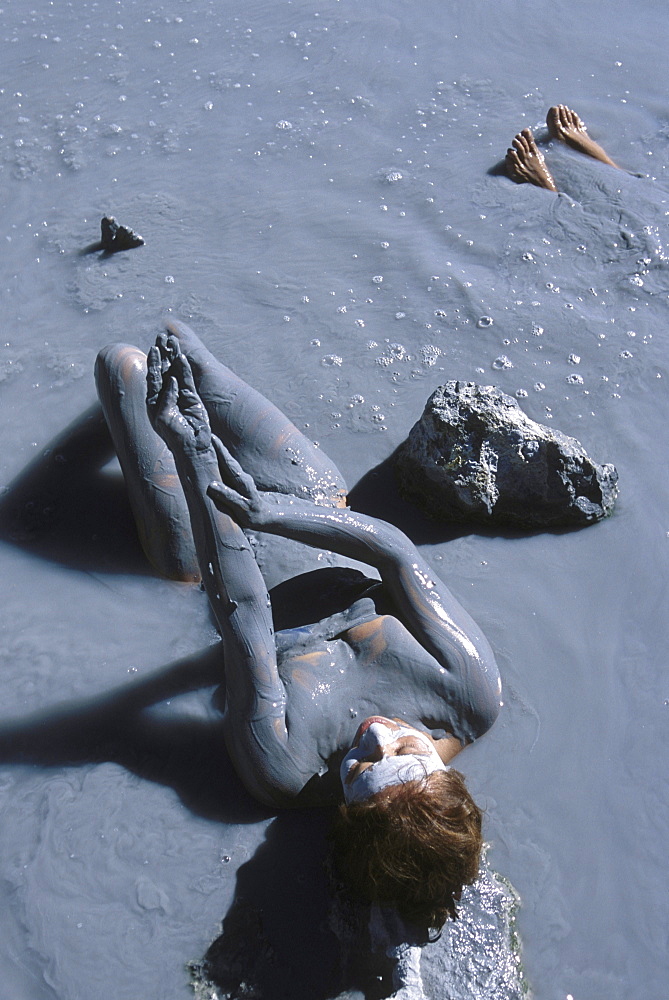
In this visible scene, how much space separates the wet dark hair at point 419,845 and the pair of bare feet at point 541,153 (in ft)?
11.4

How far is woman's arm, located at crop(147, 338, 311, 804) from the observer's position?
2.27 m

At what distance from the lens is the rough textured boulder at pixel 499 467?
10.3ft

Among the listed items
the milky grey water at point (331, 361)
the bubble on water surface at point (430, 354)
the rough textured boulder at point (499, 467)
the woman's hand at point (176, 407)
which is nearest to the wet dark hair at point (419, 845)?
the milky grey water at point (331, 361)

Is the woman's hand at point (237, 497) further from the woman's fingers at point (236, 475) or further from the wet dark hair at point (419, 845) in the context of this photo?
the wet dark hair at point (419, 845)

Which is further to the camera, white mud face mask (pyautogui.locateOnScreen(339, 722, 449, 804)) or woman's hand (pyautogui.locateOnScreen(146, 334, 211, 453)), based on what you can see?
woman's hand (pyautogui.locateOnScreen(146, 334, 211, 453))

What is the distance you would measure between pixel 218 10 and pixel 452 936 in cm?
560

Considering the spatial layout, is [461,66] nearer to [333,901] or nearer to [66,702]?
[66,702]

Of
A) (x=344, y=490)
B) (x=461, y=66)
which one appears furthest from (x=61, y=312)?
(x=461, y=66)

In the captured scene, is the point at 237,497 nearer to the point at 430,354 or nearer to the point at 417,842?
the point at 417,842

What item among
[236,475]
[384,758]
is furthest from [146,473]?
[384,758]

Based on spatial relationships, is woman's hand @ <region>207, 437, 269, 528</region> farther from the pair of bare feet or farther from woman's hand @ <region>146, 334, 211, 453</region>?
the pair of bare feet

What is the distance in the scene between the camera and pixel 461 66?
530 centimetres

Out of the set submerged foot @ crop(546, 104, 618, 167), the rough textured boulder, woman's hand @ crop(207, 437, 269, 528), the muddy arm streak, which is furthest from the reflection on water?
submerged foot @ crop(546, 104, 618, 167)

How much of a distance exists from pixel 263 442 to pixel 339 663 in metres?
0.80
